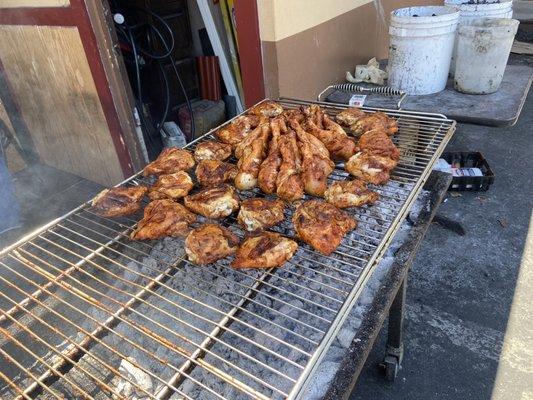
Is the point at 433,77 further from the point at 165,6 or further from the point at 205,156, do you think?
the point at 165,6

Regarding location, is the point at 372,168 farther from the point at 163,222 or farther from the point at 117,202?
the point at 117,202

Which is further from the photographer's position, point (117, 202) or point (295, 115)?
point (295, 115)

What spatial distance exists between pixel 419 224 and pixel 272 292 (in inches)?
36.4

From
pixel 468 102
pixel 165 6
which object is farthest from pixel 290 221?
pixel 165 6

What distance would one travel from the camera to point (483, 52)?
11.2ft

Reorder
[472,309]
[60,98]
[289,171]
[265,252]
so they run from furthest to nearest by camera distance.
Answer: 1. [60,98]
2. [472,309]
3. [289,171]
4. [265,252]

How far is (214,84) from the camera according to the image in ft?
20.6

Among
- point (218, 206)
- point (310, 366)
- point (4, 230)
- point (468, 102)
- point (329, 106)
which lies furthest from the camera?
point (4, 230)

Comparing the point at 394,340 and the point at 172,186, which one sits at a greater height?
the point at 172,186

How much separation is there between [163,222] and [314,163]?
0.95m

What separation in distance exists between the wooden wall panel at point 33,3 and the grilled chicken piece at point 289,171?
8.99ft

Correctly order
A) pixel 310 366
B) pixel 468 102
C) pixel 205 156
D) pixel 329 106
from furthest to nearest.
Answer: pixel 468 102 < pixel 329 106 < pixel 205 156 < pixel 310 366

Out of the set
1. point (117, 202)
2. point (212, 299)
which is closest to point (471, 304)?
point (212, 299)

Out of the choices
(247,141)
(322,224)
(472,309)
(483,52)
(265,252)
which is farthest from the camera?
(483,52)
